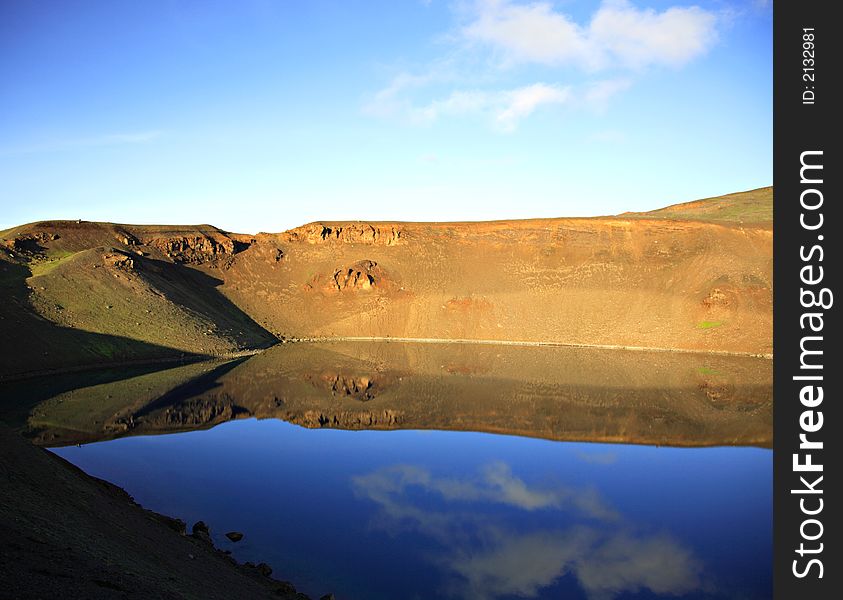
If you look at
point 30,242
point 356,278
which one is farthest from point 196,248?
point 356,278

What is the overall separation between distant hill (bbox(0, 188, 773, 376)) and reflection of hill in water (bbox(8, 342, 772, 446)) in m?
6.60

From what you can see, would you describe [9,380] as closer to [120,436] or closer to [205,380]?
[205,380]

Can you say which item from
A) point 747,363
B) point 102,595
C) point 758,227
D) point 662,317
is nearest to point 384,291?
point 662,317

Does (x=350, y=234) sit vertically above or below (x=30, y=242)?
above

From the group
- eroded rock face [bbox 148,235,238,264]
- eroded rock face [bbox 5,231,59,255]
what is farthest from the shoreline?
eroded rock face [bbox 5,231,59,255]

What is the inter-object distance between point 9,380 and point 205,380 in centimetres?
1094

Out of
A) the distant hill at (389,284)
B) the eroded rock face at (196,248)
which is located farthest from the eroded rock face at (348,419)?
the eroded rock face at (196,248)

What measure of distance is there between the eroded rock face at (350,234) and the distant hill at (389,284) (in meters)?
0.18

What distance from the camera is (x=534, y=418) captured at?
3097cm

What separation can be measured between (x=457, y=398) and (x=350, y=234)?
144 feet

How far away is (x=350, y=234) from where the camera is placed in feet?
248

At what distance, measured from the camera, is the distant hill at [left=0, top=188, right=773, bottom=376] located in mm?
47500
